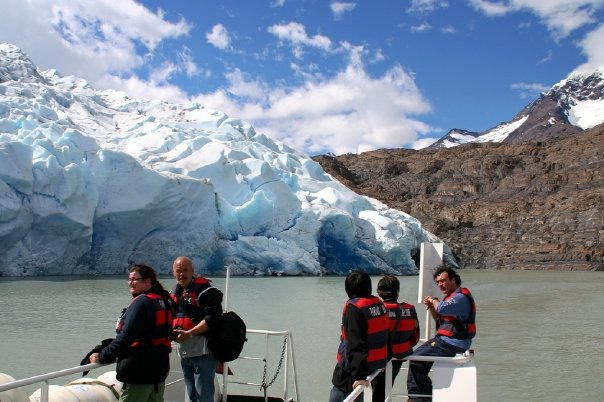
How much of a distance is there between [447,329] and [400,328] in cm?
41

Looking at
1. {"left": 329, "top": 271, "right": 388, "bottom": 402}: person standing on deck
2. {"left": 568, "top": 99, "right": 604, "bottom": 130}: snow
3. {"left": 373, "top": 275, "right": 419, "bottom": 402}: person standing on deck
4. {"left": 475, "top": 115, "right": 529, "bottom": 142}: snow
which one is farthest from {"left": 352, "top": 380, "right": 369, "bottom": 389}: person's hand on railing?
{"left": 475, "top": 115, "right": 529, "bottom": 142}: snow

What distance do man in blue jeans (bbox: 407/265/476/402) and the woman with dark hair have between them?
1628mm

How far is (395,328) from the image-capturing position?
3.59 meters

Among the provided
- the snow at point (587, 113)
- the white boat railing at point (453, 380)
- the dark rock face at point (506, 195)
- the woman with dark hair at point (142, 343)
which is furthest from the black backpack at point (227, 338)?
the snow at point (587, 113)

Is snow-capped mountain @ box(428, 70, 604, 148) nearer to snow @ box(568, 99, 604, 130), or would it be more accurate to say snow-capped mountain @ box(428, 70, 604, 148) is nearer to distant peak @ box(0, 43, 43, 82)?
snow @ box(568, 99, 604, 130)

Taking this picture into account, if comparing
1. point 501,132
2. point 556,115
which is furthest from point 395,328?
point 501,132

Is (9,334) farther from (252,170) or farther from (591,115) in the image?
(591,115)

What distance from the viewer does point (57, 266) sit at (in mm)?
24219

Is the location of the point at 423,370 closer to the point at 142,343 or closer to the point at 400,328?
the point at 400,328

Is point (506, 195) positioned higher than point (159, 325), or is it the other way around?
point (506, 195)

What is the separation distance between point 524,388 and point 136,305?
720 centimetres

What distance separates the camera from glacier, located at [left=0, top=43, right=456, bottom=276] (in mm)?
22844

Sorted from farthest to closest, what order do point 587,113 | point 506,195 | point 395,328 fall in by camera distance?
1. point 587,113
2. point 506,195
3. point 395,328

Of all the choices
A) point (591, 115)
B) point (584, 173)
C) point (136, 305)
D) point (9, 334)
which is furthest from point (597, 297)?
A: point (591, 115)
